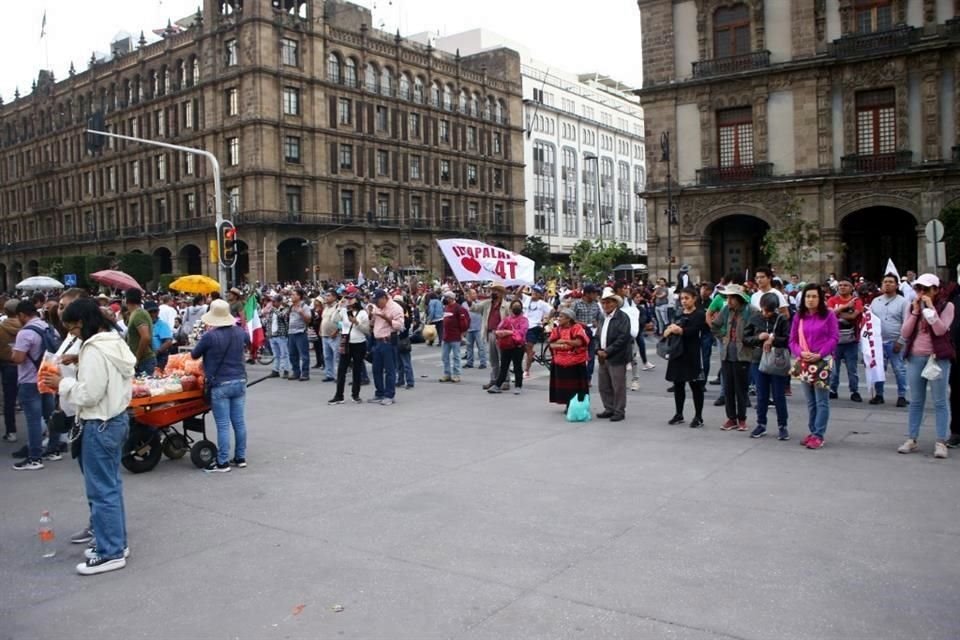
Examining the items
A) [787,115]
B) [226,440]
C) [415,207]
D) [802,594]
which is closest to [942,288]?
[802,594]

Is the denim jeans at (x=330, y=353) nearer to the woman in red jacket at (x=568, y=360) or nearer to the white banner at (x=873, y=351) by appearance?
the woman in red jacket at (x=568, y=360)

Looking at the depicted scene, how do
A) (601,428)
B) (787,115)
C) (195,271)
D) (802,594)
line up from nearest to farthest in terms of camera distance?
1. (802,594)
2. (601,428)
3. (787,115)
4. (195,271)

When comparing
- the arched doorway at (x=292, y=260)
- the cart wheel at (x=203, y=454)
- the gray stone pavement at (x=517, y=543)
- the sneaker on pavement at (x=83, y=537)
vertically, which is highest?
the arched doorway at (x=292, y=260)

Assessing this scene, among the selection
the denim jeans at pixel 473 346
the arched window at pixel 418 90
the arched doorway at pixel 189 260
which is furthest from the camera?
the arched window at pixel 418 90

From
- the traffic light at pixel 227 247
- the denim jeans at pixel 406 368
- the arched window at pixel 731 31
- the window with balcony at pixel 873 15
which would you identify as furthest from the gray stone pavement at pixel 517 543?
the arched window at pixel 731 31

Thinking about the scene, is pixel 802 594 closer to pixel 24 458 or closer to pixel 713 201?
pixel 24 458

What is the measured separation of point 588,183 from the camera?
92.2 m

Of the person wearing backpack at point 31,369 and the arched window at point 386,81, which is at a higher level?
the arched window at point 386,81

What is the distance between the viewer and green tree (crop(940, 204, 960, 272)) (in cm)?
2647

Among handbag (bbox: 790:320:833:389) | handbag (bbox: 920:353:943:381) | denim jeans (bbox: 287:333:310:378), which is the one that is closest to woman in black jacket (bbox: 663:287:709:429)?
handbag (bbox: 790:320:833:389)

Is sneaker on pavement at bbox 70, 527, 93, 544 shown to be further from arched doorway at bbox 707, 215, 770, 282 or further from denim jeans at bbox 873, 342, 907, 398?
arched doorway at bbox 707, 215, 770, 282

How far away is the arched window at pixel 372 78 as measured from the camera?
61969 mm

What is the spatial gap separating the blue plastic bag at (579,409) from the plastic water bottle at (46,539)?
257 inches

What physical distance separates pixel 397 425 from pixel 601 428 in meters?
2.72
